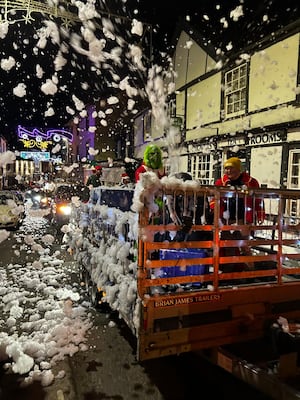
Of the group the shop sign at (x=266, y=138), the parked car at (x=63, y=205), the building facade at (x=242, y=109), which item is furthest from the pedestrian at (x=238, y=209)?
the parked car at (x=63, y=205)

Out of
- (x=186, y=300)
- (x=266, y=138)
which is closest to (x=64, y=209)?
(x=266, y=138)

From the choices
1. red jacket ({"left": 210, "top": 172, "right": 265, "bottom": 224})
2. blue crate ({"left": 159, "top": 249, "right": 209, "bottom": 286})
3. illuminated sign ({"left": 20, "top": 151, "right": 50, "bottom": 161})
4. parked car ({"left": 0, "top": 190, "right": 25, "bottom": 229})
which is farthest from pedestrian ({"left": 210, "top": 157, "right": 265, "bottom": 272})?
illuminated sign ({"left": 20, "top": 151, "right": 50, "bottom": 161})

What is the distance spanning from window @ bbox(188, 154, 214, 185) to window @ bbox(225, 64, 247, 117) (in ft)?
8.35

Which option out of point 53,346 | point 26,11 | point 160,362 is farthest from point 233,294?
point 26,11

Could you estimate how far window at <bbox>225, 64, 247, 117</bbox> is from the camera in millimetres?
14297

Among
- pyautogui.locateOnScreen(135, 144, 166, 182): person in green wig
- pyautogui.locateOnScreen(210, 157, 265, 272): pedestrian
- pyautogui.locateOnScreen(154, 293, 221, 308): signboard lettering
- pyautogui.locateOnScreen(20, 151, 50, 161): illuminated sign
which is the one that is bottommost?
pyautogui.locateOnScreen(154, 293, 221, 308): signboard lettering

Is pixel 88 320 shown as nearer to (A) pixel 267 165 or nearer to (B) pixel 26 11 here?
(B) pixel 26 11

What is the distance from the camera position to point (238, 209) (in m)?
4.39

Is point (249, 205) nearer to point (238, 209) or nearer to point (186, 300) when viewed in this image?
point (238, 209)

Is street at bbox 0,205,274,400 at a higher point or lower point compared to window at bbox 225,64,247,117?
lower

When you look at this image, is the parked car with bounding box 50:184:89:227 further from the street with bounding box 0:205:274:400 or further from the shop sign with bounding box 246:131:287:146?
the street with bounding box 0:205:274:400

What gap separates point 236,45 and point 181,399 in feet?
47.5

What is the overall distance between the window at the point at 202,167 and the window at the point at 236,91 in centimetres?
255

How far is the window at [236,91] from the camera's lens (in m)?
14.3
